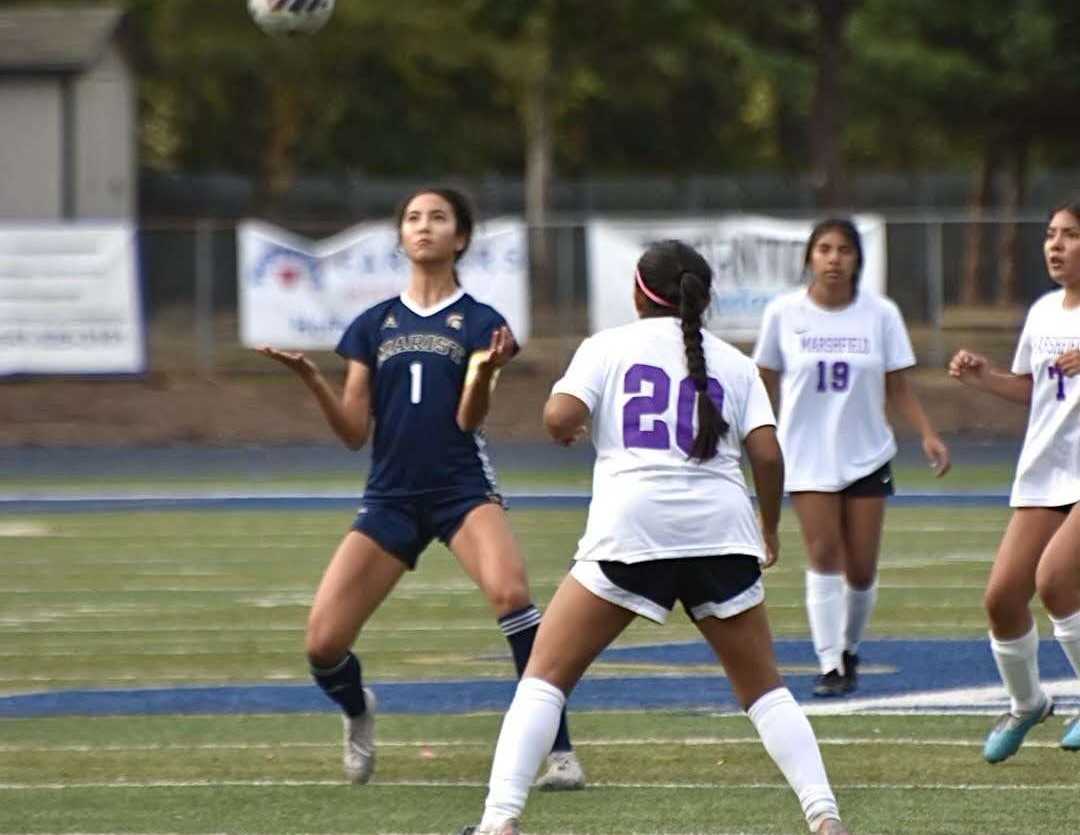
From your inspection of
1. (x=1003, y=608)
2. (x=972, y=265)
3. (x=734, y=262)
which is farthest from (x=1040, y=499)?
(x=972, y=265)

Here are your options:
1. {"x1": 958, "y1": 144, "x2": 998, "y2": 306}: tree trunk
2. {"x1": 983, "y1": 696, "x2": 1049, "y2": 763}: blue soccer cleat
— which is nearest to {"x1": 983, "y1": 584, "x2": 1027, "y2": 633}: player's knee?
{"x1": 983, "y1": 696, "x2": 1049, "y2": 763}: blue soccer cleat

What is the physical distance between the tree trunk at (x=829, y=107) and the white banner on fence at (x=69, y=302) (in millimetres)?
10673

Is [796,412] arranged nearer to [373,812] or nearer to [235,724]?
[235,724]

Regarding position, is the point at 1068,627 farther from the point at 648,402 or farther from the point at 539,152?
the point at 539,152

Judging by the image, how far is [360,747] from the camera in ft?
28.8

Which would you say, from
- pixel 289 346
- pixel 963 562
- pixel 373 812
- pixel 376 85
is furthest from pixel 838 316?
pixel 376 85

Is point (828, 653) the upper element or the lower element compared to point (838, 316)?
lower

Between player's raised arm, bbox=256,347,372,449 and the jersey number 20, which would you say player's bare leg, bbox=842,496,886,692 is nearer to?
player's raised arm, bbox=256,347,372,449

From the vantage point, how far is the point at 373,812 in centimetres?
819

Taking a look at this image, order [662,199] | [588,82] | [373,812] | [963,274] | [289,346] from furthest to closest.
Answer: [588,82], [662,199], [963,274], [289,346], [373,812]

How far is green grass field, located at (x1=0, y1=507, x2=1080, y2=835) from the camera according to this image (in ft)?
26.5

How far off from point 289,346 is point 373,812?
19.4 m

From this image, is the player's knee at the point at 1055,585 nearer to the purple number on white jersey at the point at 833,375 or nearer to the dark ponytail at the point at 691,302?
the dark ponytail at the point at 691,302

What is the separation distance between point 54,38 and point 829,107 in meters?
11.5
